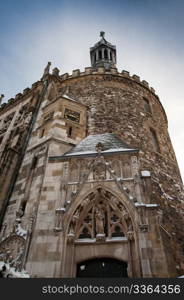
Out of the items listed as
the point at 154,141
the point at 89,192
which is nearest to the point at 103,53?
the point at 154,141

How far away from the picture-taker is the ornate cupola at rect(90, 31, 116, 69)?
21.2 metres

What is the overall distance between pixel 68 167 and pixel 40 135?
10.2 ft

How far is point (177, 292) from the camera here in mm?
3838

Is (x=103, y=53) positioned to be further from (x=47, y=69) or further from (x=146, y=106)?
(x=146, y=106)

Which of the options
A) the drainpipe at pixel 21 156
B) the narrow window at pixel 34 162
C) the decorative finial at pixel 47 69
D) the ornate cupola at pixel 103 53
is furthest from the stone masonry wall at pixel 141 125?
the ornate cupola at pixel 103 53

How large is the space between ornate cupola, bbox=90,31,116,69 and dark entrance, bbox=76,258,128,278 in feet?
59.8

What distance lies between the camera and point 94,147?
27.9ft

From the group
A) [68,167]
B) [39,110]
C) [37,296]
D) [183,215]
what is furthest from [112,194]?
[39,110]

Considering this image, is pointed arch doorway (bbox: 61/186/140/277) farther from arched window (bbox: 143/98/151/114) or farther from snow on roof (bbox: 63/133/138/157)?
arched window (bbox: 143/98/151/114)

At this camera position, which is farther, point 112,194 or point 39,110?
point 39,110

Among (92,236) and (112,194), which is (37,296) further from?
(112,194)

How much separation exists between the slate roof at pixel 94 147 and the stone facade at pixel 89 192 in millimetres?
41

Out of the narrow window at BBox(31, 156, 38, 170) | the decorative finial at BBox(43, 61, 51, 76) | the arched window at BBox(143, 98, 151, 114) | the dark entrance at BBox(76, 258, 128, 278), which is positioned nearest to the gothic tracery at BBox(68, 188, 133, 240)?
the dark entrance at BBox(76, 258, 128, 278)

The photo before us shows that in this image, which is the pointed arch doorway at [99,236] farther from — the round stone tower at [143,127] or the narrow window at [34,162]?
the narrow window at [34,162]
